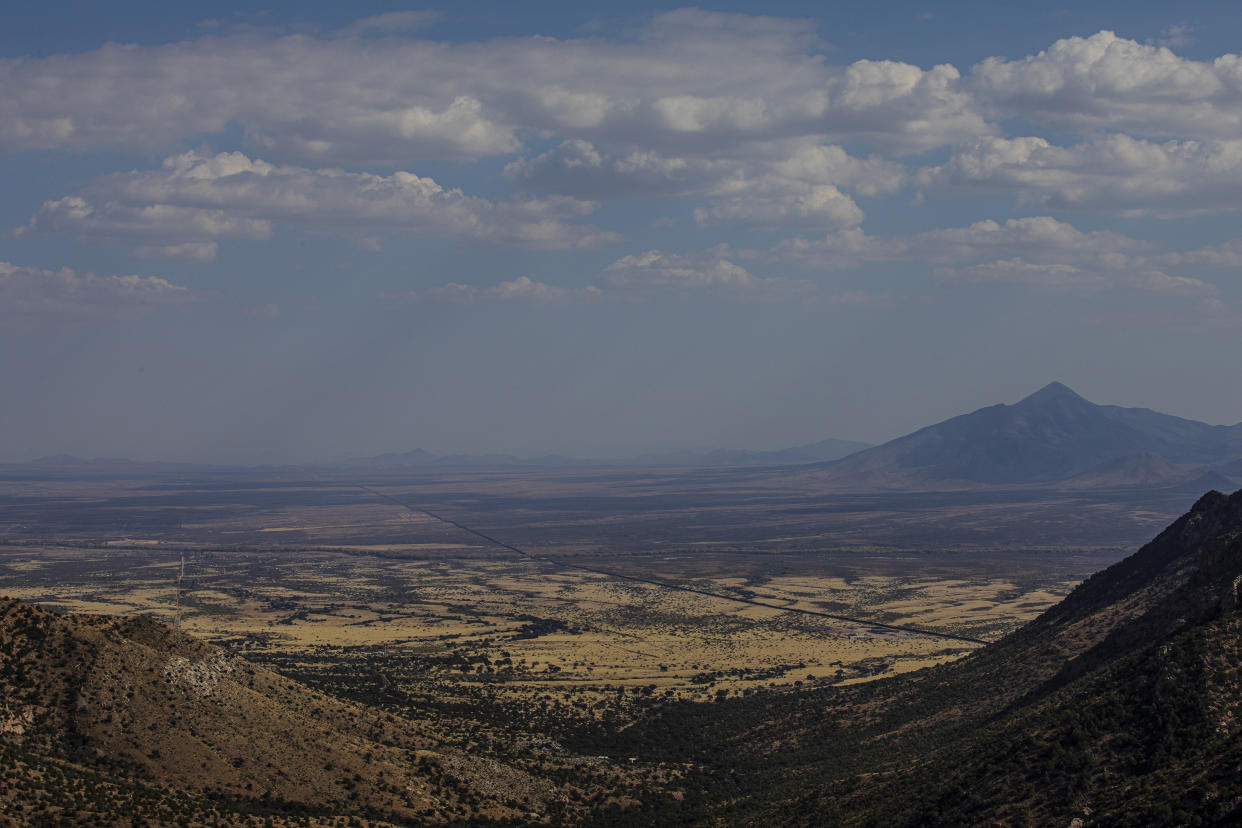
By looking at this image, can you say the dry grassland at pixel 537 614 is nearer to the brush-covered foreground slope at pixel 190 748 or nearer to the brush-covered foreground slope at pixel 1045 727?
the brush-covered foreground slope at pixel 1045 727

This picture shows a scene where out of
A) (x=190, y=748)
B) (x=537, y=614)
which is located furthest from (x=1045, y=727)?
(x=537, y=614)

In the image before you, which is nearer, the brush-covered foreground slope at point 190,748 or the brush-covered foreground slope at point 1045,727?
A: the brush-covered foreground slope at point 1045,727

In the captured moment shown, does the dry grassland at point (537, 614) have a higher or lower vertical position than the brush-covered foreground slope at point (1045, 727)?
lower

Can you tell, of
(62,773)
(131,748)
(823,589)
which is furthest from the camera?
(823,589)

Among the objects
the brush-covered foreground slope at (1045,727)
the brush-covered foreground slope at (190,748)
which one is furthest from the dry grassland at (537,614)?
the brush-covered foreground slope at (190,748)

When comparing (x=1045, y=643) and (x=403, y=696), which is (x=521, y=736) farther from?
(x=1045, y=643)

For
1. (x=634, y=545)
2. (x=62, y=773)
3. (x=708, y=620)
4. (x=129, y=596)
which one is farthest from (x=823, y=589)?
(x=62, y=773)

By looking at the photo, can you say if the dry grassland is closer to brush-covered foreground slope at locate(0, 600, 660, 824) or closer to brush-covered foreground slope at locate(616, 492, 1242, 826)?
brush-covered foreground slope at locate(616, 492, 1242, 826)

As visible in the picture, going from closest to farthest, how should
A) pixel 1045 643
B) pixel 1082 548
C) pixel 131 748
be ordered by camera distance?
pixel 131 748 → pixel 1045 643 → pixel 1082 548
